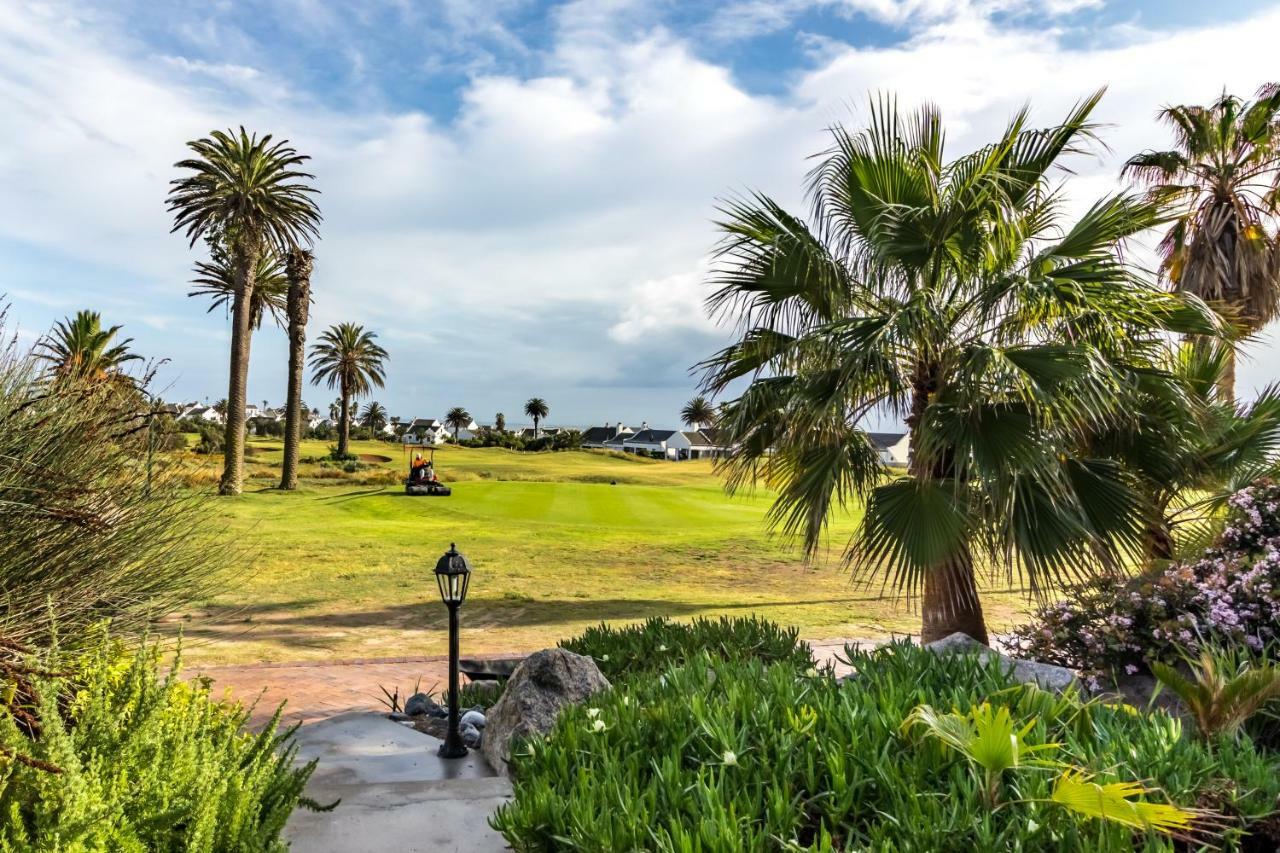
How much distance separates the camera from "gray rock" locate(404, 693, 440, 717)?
6.92 m

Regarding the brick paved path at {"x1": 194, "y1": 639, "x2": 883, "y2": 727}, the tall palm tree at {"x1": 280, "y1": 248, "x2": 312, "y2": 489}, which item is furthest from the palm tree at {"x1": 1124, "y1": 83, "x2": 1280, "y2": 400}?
the tall palm tree at {"x1": 280, "y1": 248, "x2": 312, "y2": 489}

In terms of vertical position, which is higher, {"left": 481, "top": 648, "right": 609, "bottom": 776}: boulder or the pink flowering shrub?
the pink flowering shrub

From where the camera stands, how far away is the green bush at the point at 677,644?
6664 millimetres

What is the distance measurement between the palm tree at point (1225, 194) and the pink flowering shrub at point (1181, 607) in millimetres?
11950

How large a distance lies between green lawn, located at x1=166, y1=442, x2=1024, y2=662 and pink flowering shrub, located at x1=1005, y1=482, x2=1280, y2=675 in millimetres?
4281

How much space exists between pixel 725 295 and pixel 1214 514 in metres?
5.53

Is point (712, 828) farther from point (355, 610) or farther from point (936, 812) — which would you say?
point (355, 610)

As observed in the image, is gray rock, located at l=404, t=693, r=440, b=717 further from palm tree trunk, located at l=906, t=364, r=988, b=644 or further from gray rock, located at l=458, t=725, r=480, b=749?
palm tree trunk, located at l=906, t=364, r=988, b=644

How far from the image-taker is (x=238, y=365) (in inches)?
1083

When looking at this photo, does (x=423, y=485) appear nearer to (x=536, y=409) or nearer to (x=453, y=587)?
(x=453, y=587)

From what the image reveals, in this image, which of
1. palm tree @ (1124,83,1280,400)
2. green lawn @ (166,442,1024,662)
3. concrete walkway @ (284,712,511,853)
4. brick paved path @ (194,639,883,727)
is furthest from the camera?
palm tree @ (1124,83,1280,400)

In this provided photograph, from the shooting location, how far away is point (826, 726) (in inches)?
126

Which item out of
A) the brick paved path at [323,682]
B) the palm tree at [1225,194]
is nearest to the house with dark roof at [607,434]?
the palm tree at [1225,194]

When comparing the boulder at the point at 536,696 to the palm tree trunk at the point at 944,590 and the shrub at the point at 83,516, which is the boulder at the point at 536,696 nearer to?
the shrub at the point at 83,516
